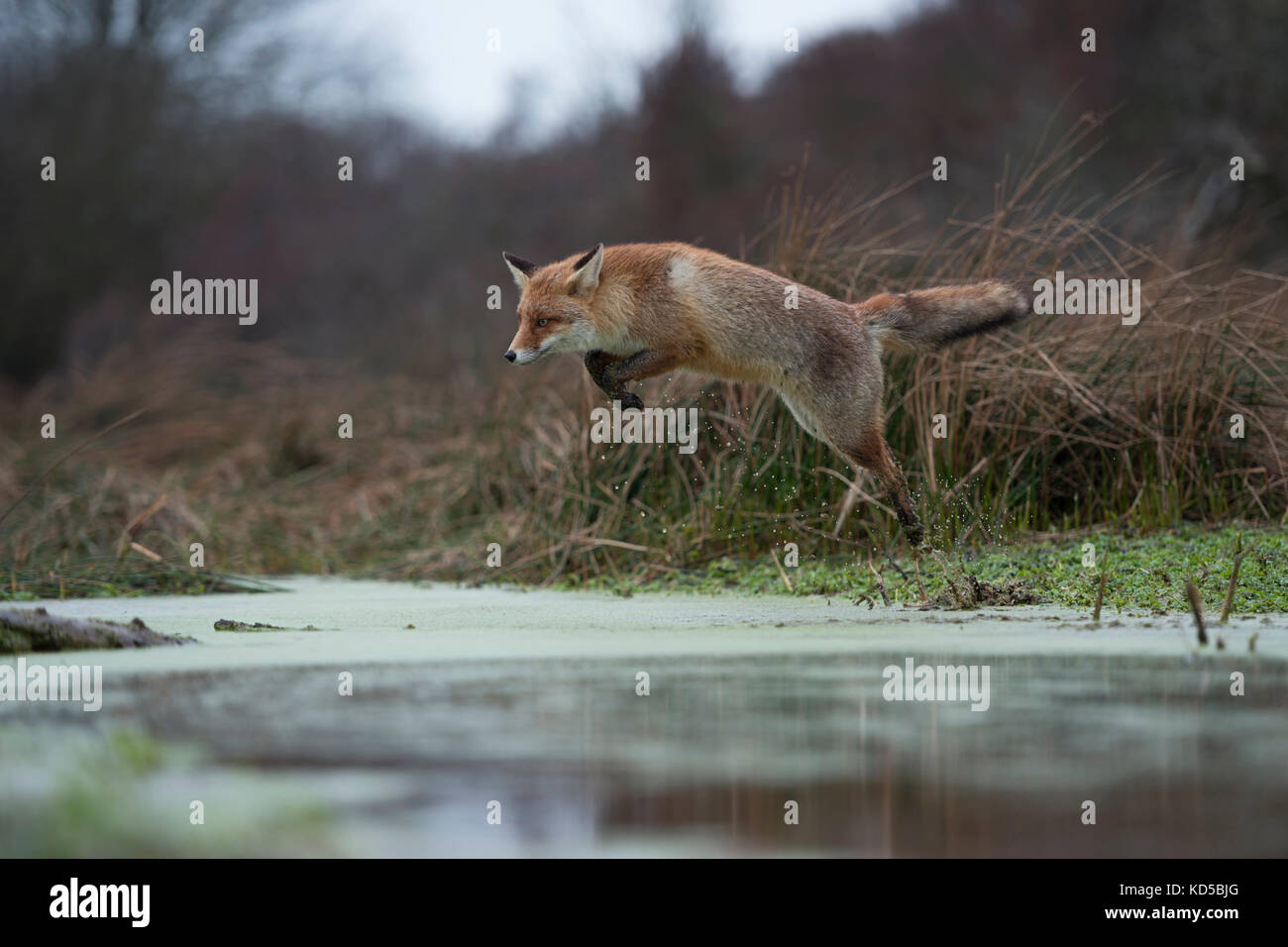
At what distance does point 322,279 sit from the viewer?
31.0 m

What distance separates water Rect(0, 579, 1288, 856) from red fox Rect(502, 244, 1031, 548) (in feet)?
5.42

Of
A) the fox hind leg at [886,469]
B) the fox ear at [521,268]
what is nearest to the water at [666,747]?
the fox hind leg at [886,469]

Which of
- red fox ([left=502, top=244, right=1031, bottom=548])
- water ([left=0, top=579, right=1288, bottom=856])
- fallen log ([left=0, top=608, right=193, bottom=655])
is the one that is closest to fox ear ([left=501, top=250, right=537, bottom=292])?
red fox ([left=502, top=244, right=1031, bottom=548])

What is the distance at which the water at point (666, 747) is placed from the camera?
243cm

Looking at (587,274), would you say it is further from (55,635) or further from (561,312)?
(55,635)

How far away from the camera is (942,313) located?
6.47 meters

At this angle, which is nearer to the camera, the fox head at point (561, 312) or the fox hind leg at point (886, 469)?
the fox head at point (561, 312)

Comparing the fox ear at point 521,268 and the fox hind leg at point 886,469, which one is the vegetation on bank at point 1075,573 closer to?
the fox hind leg at point 886,469

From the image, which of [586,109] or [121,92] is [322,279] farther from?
[121,92]

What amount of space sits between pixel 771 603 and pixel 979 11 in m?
26.4

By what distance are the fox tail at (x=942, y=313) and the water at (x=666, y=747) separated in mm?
1894

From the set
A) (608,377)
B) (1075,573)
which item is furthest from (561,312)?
(1075,573)

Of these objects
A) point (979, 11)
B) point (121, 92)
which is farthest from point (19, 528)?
point (979, 11)

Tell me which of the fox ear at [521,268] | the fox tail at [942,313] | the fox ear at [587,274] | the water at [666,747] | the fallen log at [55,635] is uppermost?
the fox ear at [521,268]
